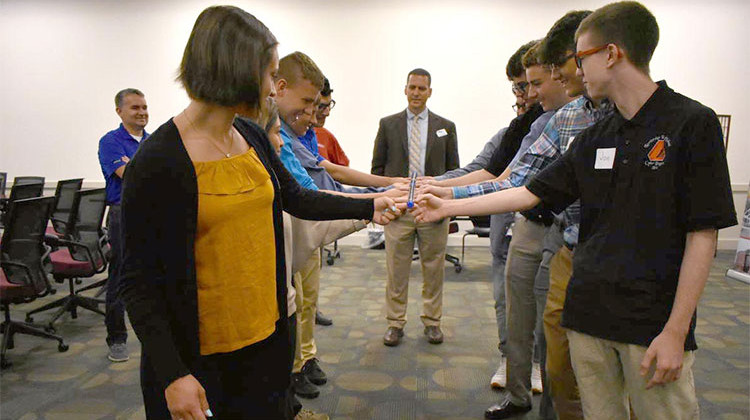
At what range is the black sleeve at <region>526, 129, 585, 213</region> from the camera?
1421 mm

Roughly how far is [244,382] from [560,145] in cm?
131

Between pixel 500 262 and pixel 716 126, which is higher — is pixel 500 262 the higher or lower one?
the lower one

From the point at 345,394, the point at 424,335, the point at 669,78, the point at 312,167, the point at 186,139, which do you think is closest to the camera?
the point at 186,139

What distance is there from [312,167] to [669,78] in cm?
632

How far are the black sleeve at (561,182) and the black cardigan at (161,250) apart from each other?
1006 mm

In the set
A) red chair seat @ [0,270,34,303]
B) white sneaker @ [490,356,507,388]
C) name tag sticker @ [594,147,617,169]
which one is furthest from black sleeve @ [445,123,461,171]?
red chair seat @ [0,270,34,303]

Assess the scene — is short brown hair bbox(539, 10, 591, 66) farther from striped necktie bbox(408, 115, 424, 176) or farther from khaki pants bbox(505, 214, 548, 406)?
striped necktie bbox(408, 115, 424, 176)

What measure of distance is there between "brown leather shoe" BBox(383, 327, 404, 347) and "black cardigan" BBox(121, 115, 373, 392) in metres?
2.33

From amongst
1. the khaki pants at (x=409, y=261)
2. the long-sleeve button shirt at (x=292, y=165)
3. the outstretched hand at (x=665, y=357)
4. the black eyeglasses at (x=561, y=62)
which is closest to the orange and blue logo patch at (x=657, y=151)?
the outstretched hand at (x=665, y=357)

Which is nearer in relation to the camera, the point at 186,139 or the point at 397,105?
the point at 186,139

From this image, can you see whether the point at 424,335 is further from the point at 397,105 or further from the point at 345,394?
the point at 397,105

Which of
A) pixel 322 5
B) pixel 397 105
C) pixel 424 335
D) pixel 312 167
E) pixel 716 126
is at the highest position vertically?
pixel 322 5

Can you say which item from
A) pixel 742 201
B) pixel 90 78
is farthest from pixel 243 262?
pixel 742 201

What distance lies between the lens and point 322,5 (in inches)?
260
